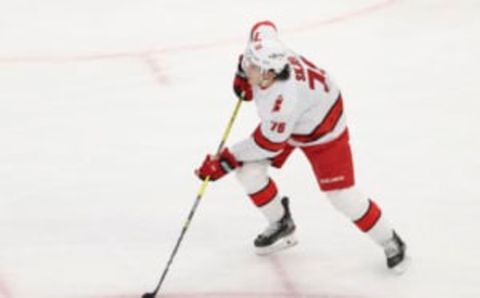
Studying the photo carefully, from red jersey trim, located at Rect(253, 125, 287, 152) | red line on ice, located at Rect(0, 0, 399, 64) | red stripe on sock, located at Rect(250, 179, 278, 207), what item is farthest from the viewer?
red line on ice, located at Rect(0, 0, 399, 64)

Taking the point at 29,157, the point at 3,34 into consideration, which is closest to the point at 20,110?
the point at 29,157

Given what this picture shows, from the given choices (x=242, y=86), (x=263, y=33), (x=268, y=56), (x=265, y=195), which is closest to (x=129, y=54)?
(x=242, y=86)

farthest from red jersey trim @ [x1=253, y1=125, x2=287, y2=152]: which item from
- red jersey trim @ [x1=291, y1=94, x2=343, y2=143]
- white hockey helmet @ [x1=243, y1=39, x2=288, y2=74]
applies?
white hockey helmet @ [x1=243, y1=39, x2=288, y2=74]

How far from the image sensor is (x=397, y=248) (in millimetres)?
3842

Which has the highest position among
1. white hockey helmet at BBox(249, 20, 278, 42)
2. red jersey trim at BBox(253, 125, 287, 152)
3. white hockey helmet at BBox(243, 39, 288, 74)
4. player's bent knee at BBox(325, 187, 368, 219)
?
white hockey helmet at BBox(249, 20, 278, 42)

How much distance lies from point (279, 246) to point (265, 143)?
550 mm

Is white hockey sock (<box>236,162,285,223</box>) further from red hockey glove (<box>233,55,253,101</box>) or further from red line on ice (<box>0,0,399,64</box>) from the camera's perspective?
red line on ice (<box>0,0,399,64</box>)

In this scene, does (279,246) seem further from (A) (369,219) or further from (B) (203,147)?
(B) (203,147)

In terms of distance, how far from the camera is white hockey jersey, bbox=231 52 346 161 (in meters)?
3.49

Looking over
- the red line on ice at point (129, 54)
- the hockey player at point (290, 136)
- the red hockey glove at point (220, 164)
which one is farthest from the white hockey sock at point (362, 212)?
the red line on ice at point (129, 54)

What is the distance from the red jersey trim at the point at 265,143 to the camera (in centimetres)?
355

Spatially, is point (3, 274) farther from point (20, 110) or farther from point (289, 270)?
point (20, 110)

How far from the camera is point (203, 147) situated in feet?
15.7

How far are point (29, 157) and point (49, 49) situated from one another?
126 centimetres
